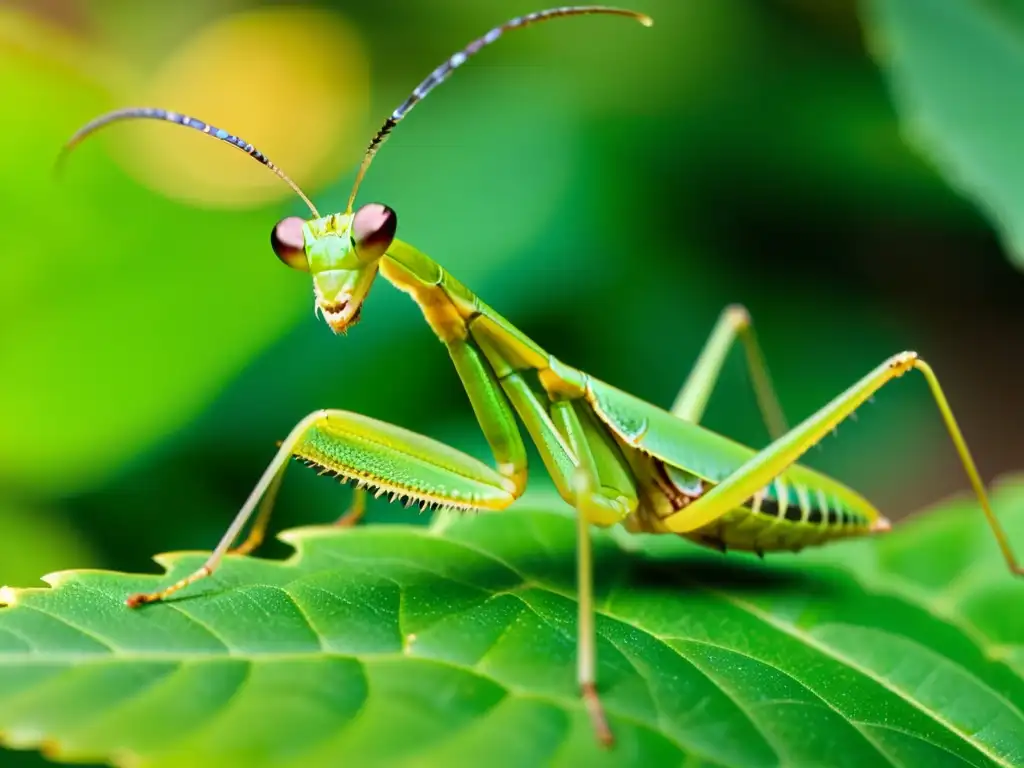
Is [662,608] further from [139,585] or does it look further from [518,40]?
[518,40]

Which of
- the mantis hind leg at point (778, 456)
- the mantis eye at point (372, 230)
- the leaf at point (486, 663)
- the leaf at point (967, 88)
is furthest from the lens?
the leaf at point (967, 88)

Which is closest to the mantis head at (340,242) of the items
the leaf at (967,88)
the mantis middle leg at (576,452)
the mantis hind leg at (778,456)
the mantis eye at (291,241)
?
the mantis eye at (291,241)

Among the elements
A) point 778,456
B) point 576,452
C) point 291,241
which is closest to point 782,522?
point 778,456

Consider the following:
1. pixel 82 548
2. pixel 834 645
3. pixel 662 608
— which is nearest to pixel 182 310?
pixel 82 548

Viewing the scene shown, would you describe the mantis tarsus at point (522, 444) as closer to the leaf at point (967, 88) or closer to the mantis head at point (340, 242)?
the mantis head at point (340, 242)

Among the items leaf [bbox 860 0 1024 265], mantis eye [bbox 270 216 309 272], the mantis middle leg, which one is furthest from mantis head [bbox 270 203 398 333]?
leaf [bbox 860 0 1024 265]

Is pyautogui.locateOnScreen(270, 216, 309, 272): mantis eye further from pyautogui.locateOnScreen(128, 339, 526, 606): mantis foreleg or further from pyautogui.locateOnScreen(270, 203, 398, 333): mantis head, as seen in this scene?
pyautogui.locateOnScreen(128, 339, 526, 606): mantis foreleg

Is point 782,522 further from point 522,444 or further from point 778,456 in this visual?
point 522,444

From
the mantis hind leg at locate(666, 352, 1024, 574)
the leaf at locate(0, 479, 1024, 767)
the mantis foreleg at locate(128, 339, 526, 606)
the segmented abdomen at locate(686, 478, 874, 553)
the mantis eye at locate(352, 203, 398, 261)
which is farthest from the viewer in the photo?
the segmented abdomen at locate(686, 478, 874, 553)
